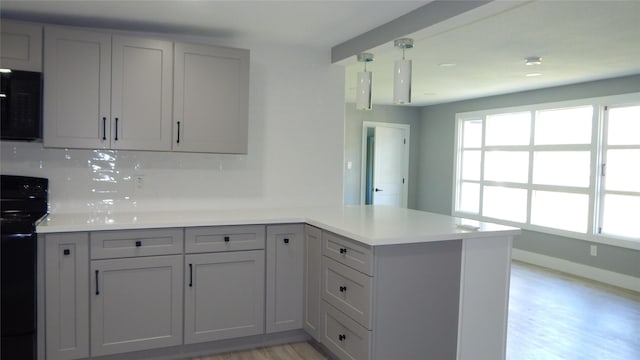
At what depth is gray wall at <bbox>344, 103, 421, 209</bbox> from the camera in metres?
7.55

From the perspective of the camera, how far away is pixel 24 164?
2982 mm

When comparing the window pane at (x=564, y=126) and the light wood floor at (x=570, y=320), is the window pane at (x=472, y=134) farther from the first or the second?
the light wood floor at (x=570, y=320)

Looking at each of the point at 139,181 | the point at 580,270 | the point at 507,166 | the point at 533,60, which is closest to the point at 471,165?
the point at 507,166

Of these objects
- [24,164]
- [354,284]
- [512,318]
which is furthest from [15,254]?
[512,318]

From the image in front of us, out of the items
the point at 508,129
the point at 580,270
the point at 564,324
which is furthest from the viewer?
the point at 508,129

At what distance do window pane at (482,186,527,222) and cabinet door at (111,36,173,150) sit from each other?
5.09 metres

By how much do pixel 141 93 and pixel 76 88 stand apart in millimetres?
385

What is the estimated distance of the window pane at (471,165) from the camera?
704 cm

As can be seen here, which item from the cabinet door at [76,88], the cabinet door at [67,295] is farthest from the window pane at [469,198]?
the cabinet door at [67,295]

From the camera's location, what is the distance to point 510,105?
6289 mm

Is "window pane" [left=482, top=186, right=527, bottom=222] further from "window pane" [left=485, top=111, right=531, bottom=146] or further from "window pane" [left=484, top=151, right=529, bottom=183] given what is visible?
"window pane" [left=485, top=111, right=531, bottom=146]

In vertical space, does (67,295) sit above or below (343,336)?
above

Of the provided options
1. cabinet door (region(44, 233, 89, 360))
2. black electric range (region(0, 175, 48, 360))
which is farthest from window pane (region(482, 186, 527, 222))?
black electric range (region(0, 175, 48, 360))

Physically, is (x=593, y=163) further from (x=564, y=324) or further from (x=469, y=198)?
(x=564, y=324)
